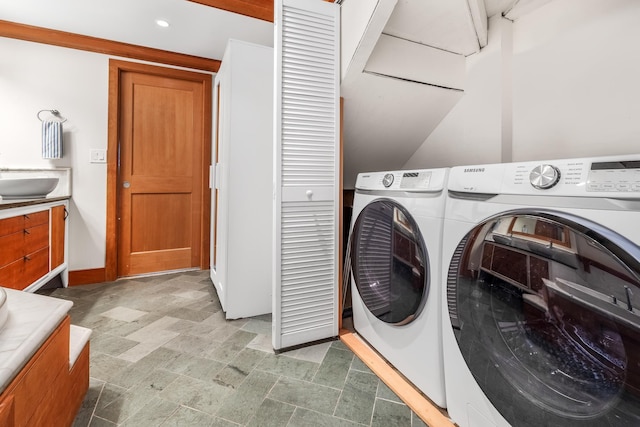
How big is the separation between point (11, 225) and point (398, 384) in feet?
7.71

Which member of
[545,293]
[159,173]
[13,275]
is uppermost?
[159,173]

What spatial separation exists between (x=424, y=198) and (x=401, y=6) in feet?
3.26

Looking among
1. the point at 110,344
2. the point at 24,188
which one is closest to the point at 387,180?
the point at 110,344

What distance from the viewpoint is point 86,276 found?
2479 millimetres

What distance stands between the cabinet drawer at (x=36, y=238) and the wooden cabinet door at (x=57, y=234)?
11 centimetres

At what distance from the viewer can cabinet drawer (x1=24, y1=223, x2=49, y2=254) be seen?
179 centimetres

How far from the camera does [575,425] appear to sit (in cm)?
64

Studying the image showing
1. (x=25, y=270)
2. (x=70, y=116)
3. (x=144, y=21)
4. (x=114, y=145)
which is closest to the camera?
(x=25, y=270)

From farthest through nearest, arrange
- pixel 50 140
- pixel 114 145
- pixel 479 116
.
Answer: pixel 114 145
pixel 50 140
pixel 479 116

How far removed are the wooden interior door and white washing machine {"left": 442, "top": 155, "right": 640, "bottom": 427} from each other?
2.61 metres

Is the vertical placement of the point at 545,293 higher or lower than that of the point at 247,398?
higher

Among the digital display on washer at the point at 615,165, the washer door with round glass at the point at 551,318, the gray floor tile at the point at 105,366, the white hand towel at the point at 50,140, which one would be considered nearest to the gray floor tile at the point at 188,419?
the gray floor tile at the point at 105,366

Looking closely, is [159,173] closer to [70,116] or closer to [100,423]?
[70,116]

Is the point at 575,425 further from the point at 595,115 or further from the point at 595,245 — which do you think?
the point at 595,115
